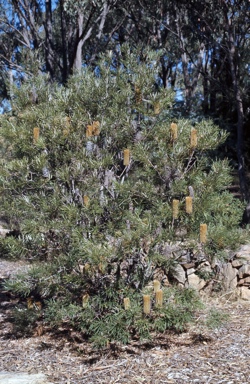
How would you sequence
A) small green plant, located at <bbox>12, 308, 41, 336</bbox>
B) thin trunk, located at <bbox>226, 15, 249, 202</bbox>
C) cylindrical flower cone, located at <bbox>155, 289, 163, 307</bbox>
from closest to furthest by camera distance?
cylindrical flower cone, located at <bbox>155, 289, 163, 307</bbox> < small green plant, located at <bbox>12, 308, 41, 336</bbox> < thin trunk, located at <bbox>226, 15, 249, 202</bbox>

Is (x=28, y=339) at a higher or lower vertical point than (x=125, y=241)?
lower

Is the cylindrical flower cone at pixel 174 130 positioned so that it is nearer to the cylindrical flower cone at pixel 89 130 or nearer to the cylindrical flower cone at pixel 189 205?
the cylindrical flower cone at pixel 189 205

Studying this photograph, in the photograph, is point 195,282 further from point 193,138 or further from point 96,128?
point 96,128

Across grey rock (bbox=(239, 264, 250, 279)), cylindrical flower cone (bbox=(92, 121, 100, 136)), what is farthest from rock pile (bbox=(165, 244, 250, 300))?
cylindrical flower cone (bbox=(92, 121, 100, 136))

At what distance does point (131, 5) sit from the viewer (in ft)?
38.9

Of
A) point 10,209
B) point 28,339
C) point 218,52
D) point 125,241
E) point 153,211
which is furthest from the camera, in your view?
point 218,52

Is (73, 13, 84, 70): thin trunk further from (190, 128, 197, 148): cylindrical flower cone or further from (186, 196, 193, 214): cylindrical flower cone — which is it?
(186, 196, 193, 214): cylindrical flower cone

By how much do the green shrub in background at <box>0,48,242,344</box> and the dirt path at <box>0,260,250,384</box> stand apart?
218 millimetres

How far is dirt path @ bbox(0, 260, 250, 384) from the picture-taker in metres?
3.49

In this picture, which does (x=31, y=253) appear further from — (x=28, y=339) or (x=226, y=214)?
(x=226, y=214)

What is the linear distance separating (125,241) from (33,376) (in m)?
1.27

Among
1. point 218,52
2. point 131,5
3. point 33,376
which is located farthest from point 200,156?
point 131,5

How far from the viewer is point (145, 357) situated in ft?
12.5

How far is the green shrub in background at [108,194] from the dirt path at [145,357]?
0.22 meters
